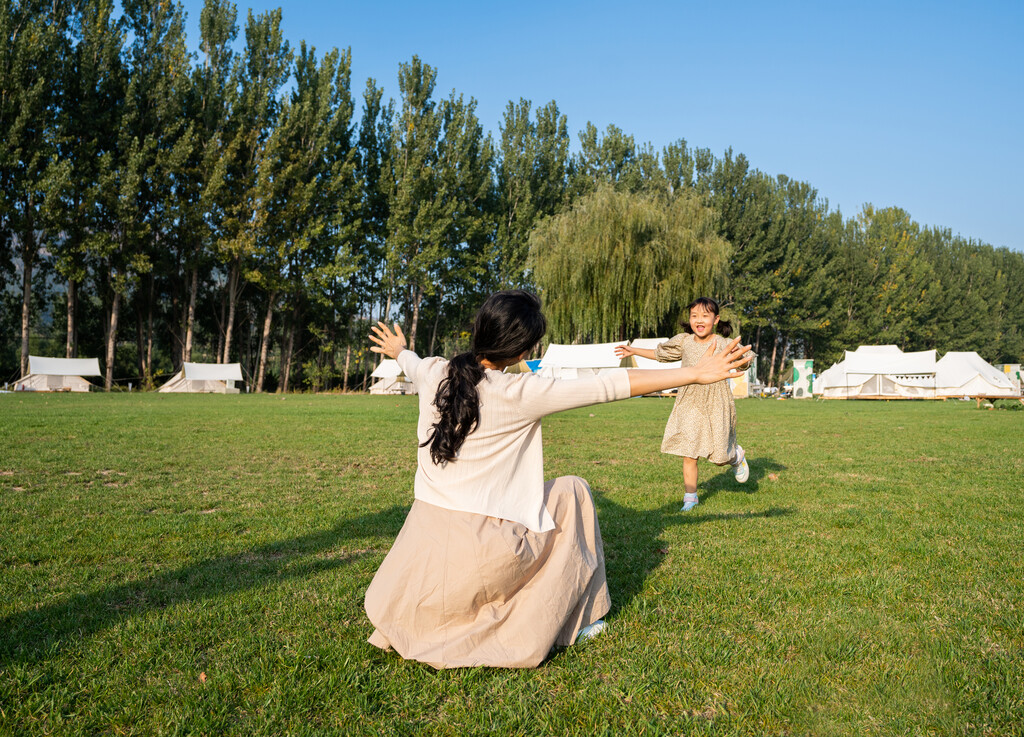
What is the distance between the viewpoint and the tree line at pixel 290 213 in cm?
2928

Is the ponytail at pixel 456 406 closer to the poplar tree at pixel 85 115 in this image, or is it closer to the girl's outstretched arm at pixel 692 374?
the girl's outstretched arm at pixel 692 374

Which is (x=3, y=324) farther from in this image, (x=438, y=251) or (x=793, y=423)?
(x=793, y=423)

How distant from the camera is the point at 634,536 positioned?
471cm

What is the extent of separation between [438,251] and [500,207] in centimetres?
727

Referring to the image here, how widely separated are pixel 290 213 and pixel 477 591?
1350 inches

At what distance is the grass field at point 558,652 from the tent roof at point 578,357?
83.6 ft

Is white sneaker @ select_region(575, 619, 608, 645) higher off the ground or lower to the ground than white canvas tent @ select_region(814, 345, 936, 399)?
lower

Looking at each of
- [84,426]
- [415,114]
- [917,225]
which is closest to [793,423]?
Answer: [84,426]

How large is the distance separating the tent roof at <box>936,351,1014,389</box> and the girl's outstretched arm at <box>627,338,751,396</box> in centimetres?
3739

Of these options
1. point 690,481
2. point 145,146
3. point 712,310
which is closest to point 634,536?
point 690,481

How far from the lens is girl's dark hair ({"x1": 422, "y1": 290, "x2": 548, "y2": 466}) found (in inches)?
103

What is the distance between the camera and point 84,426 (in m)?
11.5

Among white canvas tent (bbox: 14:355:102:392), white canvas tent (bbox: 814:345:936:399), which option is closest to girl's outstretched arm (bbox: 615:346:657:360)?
white canvas tent (bbox: 814:345:936:399)

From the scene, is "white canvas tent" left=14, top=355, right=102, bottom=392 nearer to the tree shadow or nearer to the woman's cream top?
the tree shadow
